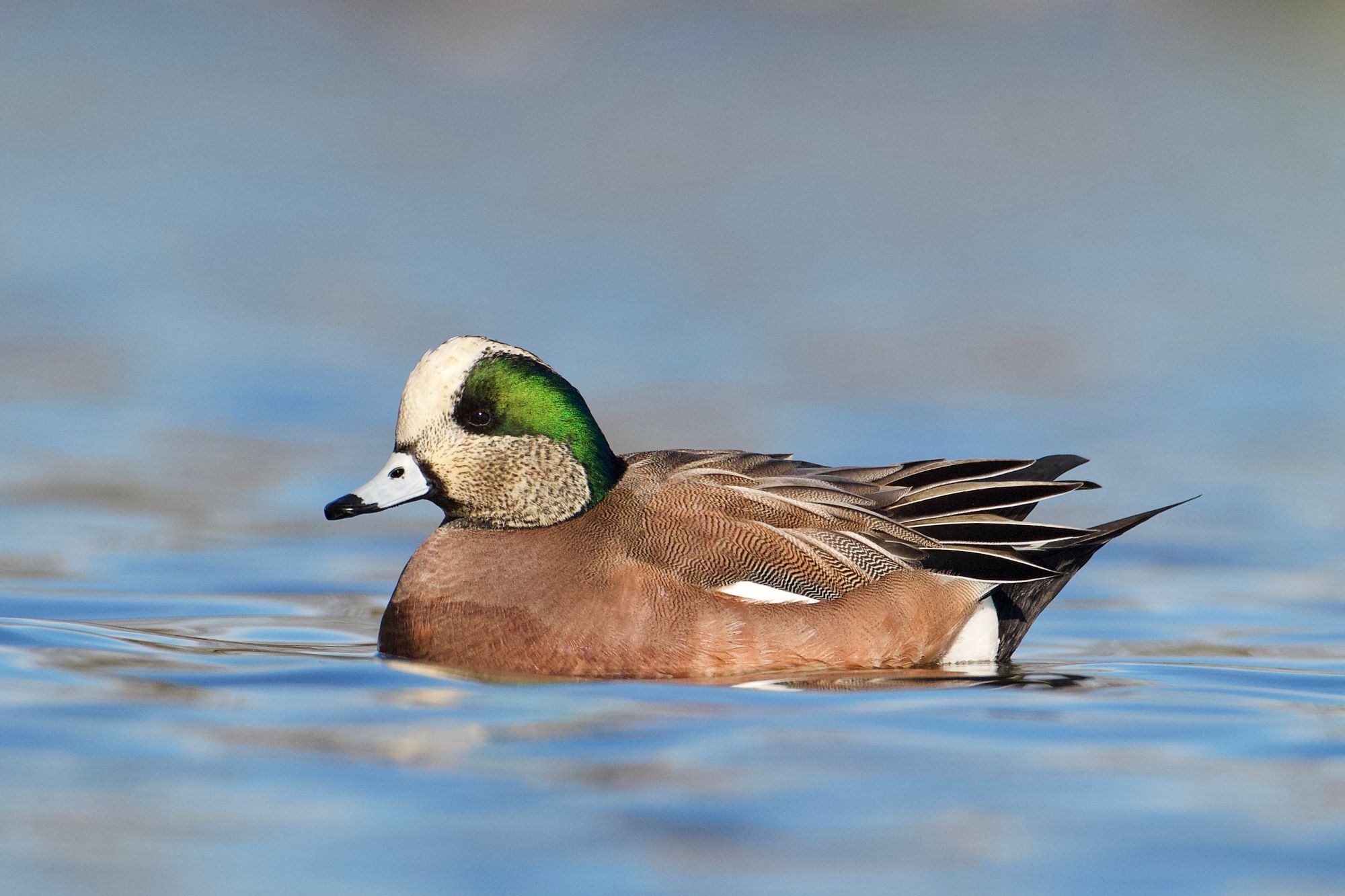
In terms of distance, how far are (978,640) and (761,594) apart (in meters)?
0.85

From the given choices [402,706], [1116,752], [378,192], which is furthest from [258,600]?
[378,192]

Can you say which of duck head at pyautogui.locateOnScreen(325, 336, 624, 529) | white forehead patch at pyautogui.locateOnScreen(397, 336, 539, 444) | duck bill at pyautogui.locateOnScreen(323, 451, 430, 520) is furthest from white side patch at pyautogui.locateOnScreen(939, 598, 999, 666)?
duck bill at pyautogui.locateOnScreen(323, 451, 430, 520)

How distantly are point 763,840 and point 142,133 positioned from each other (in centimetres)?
1478

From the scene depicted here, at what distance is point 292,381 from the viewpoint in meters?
11.9

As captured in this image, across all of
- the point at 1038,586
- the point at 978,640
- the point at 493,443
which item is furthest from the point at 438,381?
the point at 1038,586


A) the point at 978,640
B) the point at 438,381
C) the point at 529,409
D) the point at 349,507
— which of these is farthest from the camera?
the point at 978,640

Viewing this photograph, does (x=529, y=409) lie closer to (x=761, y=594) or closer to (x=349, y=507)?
(x=349, y=507)

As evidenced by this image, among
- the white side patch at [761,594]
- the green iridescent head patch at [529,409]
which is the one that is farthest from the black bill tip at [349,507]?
the white side patch at [761,594]

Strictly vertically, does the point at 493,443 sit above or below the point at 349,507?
above

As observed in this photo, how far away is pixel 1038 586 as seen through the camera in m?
6.84

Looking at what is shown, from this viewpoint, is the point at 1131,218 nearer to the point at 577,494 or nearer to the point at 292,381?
the point at 292,381

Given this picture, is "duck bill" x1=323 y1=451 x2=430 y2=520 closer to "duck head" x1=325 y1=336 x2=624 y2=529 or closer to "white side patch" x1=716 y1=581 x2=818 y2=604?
"duck head" x1=325 y1=336 x2=624 y2=529

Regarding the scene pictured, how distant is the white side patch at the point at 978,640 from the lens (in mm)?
6559

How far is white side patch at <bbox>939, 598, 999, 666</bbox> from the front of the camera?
656 cm
